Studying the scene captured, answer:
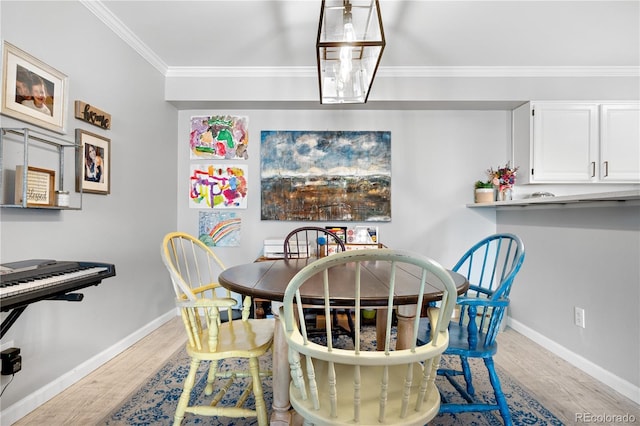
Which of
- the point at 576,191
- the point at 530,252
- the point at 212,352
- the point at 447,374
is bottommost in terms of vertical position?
the point at 447,374

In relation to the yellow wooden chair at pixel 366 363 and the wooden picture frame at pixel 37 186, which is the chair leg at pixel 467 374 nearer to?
the yellow wooden chair at pixel 366 363

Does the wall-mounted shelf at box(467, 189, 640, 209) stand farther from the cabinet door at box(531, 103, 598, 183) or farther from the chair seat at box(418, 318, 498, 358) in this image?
the chair seat at box(418, 318, 498, 358)

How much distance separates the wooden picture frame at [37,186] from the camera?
1643 mm

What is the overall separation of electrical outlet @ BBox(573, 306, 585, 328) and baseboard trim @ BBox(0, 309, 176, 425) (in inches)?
130

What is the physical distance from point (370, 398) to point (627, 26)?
10.4 feet

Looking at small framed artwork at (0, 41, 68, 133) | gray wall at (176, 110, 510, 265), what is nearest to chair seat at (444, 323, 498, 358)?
gray wall at (176, 110, 510, 265)

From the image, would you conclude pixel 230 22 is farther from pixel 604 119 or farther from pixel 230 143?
pixel 604 119

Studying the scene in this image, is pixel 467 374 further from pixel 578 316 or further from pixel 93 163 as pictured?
pixel 93 163

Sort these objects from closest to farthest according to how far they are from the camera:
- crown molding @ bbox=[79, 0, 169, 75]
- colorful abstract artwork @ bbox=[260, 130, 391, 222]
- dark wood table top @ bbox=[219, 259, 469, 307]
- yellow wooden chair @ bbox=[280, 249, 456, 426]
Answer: yellow wooden chair @ bbox=[280, 249, 456, 426]
dark wood table top @ bbox=[219, 259, 469, 307]
crown molding @ bbox=[79, 0, 169, 75]
colorful abstract artwork @ bbox=[260, 130, 391, 222]

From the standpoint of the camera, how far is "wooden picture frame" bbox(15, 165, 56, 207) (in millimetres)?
1643

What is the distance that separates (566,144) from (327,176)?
88.1 inches

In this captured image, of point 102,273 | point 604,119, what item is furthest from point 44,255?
point 604,119

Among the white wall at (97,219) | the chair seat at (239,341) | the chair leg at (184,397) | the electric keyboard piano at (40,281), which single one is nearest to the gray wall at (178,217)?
the white wall at (97,219)

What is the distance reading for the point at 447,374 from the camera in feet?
6.46
